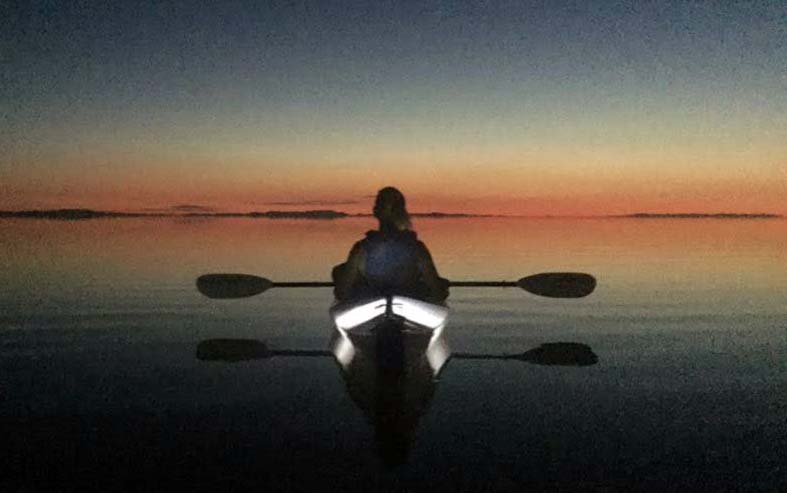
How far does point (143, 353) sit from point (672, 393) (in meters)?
6.12

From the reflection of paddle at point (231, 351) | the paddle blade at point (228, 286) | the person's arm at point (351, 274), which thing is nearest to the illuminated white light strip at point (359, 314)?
the person's arm at point (351, 274)

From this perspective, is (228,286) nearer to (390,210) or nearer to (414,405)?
(390,210)

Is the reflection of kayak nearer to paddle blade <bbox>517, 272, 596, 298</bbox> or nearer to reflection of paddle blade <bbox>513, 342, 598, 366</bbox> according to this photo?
reflection of paddle blade <bbox>513, 342, 598, 366</bbox>

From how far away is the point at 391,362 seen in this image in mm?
6523

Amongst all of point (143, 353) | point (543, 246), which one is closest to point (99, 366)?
point (143, 353)

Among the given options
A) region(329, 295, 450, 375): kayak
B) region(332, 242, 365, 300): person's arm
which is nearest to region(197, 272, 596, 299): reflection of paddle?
region(332, 242, 365, 300): person's arm

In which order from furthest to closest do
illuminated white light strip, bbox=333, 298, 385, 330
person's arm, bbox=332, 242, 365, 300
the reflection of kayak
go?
person's arm, bbox=332, 242, 365, 300
illuminated white light strip, bbox=333, 298, 385, 330
the reflection of kayak

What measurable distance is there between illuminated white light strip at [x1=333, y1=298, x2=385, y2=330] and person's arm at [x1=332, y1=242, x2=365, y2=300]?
1.62 feet

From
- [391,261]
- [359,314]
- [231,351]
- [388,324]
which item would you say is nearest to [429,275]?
[391,261]

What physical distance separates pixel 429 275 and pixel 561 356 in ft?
5.41

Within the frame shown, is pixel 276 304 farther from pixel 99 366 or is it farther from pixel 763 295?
pixel 763 295

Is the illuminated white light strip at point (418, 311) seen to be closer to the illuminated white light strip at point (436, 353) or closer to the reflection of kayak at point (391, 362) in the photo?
the reflection of kayak at point (391, 362)

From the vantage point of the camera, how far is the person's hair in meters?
7.93

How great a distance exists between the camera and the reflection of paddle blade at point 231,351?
8.24 m
